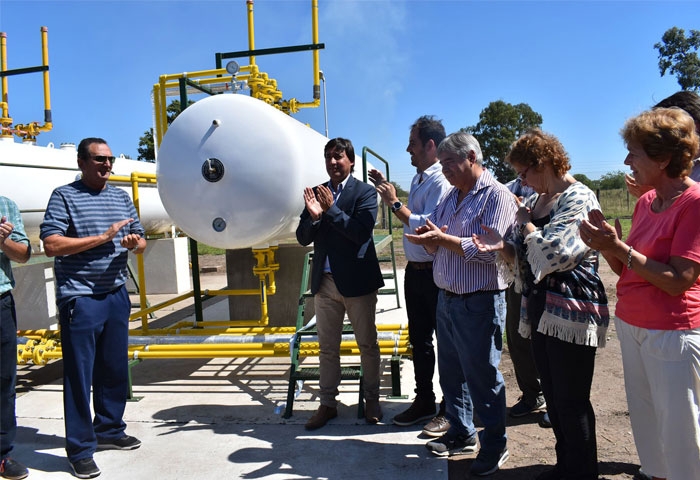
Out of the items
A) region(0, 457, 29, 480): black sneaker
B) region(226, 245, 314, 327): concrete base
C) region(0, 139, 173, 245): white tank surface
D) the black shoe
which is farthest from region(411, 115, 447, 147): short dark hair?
region(0, 139, 173, 245): white tank surface

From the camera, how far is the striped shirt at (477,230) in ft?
9.39

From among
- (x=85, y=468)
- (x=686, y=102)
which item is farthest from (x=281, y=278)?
(x=686, y=102)

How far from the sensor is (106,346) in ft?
11.5

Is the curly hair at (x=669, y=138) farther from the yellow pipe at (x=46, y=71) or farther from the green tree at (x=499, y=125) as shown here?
the green tree at (x=499, y=125)

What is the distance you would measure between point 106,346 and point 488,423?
2.42 m

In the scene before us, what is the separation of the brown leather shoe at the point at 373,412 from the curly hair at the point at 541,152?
204cm

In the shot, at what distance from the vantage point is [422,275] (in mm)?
3693

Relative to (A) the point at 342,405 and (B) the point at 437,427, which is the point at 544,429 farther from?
(A) the point at 342,405

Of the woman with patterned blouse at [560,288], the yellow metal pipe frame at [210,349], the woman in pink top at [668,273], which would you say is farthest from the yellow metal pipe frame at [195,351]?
the woman in pink top at [668,273]

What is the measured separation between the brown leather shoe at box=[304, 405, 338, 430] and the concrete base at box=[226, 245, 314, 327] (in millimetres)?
2362

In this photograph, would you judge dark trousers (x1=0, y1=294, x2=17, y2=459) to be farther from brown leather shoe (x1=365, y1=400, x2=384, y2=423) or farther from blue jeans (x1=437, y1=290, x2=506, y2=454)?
blue jeans (x1=437, y1=290, x2=506, y2=454)

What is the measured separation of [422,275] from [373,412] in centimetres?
104

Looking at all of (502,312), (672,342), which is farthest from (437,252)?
(672,342)

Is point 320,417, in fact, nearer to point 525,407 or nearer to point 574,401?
point 525,407
